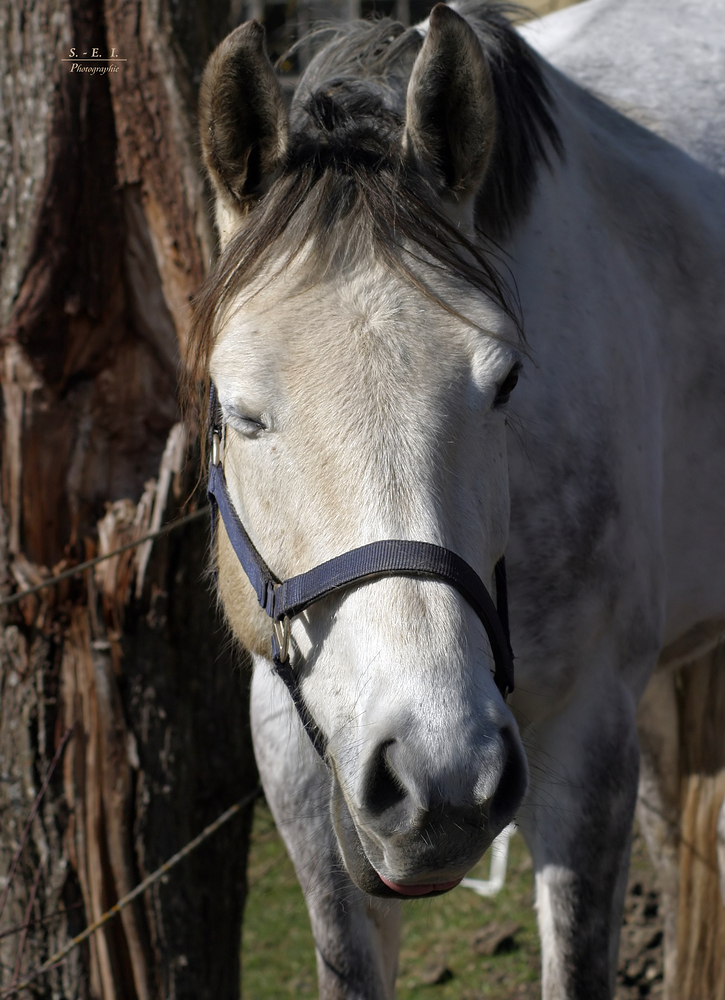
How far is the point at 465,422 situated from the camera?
1.48 meters

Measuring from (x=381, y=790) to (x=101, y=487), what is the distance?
6.05ft

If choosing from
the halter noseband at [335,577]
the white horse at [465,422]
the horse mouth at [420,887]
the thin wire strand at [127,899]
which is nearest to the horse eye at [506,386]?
the white horse at [465,422]

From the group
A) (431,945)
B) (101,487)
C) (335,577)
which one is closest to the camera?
(335,577)

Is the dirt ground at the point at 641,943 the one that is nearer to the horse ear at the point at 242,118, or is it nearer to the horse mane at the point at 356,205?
the horse mane at the point at 356,205

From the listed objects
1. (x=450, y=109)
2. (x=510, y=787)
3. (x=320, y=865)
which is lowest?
(x=320, y=865)

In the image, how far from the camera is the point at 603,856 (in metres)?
2.03

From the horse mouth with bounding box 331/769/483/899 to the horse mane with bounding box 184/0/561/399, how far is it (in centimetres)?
81

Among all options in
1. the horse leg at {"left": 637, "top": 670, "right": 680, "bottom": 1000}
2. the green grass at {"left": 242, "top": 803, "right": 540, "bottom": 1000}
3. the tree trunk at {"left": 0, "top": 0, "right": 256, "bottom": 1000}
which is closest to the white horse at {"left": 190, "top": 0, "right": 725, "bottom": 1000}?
the horse leg at {"left": 637, "top": 670, "right": 680, "bottom": 1000}

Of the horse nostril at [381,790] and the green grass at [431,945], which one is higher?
the horse nostril at [381,790]

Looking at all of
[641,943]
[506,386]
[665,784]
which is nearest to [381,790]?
[506,386]

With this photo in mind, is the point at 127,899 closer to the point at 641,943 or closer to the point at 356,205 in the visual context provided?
the point at 641,943

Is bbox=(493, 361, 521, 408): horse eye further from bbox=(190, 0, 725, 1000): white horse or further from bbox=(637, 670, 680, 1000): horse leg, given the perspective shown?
bbox=(637, 670, 680, 1000): horse leg

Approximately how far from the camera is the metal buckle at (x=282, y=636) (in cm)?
156

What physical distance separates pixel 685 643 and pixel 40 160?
2.26 meters
